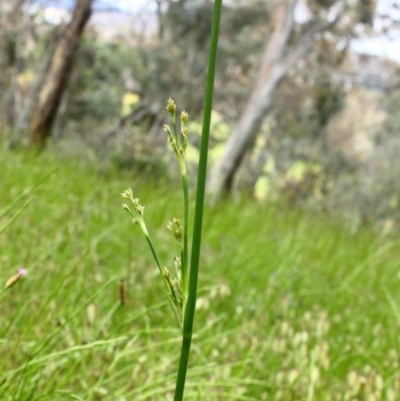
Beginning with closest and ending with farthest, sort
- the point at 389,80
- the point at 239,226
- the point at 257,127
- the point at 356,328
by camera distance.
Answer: the point at 356,328 < the point at 239,226 < the point at 257,127 < the point at 389,80

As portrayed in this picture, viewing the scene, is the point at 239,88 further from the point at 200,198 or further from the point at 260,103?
the point at 200,198

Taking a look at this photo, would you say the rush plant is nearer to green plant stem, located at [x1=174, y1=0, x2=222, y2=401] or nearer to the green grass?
green plant stem, located at [x1=174, y1=0, x2=222, y2=401]

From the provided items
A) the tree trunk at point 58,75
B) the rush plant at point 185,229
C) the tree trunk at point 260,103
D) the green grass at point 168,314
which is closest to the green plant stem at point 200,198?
the rush plant at point 185,229

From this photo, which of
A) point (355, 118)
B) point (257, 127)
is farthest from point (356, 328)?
point (355, 118)

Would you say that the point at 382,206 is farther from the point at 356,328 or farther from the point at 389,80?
the point at 356,328

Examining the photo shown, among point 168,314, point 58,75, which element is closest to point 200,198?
point 168,314

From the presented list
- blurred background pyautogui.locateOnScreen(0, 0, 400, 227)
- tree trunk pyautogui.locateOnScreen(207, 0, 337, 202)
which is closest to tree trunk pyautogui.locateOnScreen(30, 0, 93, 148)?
blurred background pyautogui.locateOnScreen(0, 0, 400, 227)
